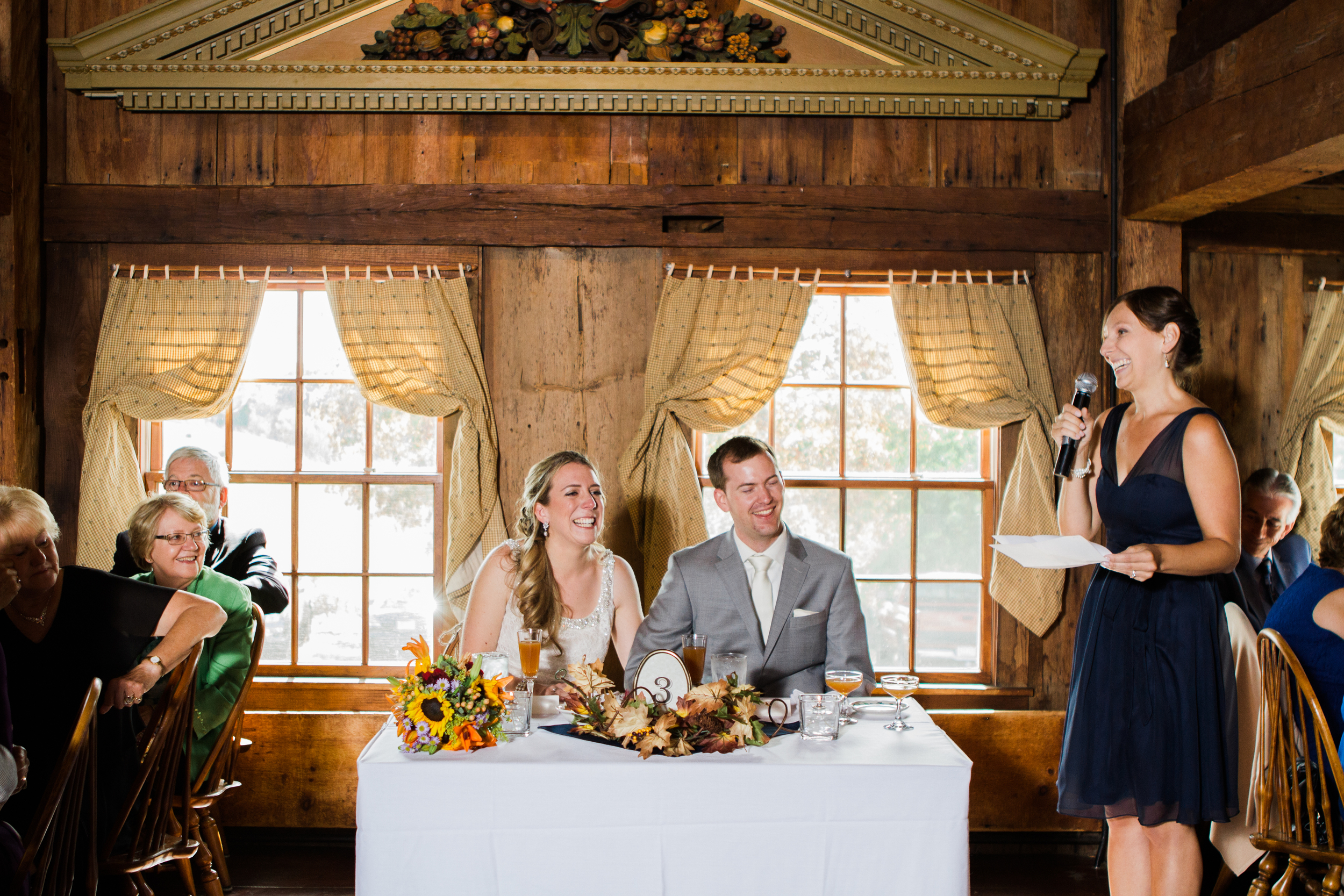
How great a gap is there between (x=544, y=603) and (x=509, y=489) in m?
1.02

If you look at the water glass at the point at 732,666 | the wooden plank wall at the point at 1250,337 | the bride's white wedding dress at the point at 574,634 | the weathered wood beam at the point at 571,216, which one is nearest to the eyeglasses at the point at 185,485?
the weathered wood beam at the point at 571,216

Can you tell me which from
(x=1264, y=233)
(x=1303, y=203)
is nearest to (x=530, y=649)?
(x=1264, y=233)

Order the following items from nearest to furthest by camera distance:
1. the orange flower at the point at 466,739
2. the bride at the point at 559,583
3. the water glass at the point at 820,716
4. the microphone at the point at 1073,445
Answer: the orange flower at the point at 466,739 < the water glass at the point at 820,716 < the microphone at the point at 1073,445 < the bride at the point at 559,583

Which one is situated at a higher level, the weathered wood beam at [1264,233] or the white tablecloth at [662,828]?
the weathered wood beam at [1264,233]

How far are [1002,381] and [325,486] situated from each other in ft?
8.99

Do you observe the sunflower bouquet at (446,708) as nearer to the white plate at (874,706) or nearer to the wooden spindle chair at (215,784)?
the white plate at (874,706)

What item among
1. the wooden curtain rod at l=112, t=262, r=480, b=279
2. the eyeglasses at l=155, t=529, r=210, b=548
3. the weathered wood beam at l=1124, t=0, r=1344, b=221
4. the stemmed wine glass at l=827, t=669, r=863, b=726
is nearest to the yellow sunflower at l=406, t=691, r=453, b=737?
the stemmed wine glass at l=827, t=669, r=863, b=726

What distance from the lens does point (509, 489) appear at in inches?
154

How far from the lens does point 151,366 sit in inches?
151

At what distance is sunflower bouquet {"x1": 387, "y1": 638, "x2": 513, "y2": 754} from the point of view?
196 centimetres

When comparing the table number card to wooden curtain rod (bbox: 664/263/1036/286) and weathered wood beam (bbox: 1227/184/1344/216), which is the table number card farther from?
weathered wood beam (bbox: 1227/184/1344/216)

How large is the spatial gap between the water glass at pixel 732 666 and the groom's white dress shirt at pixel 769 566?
0.54 metres

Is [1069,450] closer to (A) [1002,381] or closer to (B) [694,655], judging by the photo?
(B) [694,655]

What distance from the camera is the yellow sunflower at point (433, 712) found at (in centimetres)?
196
